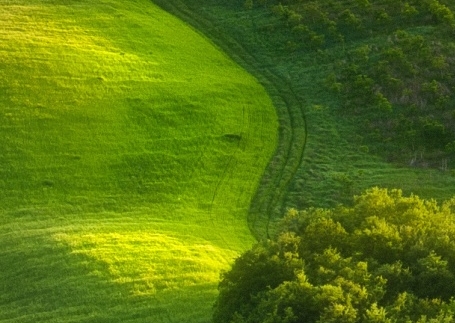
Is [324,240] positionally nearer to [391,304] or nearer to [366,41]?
[391,304]

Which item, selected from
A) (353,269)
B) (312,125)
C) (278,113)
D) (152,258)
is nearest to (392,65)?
(312,125)

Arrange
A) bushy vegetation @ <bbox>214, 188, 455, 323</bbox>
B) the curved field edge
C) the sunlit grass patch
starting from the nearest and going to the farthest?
bushy vegetation @ <bbox>214, 188, 455, 323</bbox> → the sunlit grass patch → the curved field edge

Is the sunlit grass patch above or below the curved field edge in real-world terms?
below

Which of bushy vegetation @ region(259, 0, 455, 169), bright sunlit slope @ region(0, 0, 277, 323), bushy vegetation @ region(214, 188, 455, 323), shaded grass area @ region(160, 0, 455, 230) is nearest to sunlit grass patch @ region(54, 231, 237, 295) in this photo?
bright sunlit slope @ region(0, 0, 277, 323)

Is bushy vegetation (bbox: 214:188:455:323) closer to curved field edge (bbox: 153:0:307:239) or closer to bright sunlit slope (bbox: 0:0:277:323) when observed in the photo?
bright sunlit slope (bbox: 0:0:277:323)

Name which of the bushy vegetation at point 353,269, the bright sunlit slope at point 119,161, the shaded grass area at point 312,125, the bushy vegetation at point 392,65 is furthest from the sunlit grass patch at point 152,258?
the bushy vegetation at point 392,65

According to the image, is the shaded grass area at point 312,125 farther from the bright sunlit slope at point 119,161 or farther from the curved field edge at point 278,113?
the bright sunlit slope at point 119,161

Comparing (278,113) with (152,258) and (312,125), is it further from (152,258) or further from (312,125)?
(152,258)
